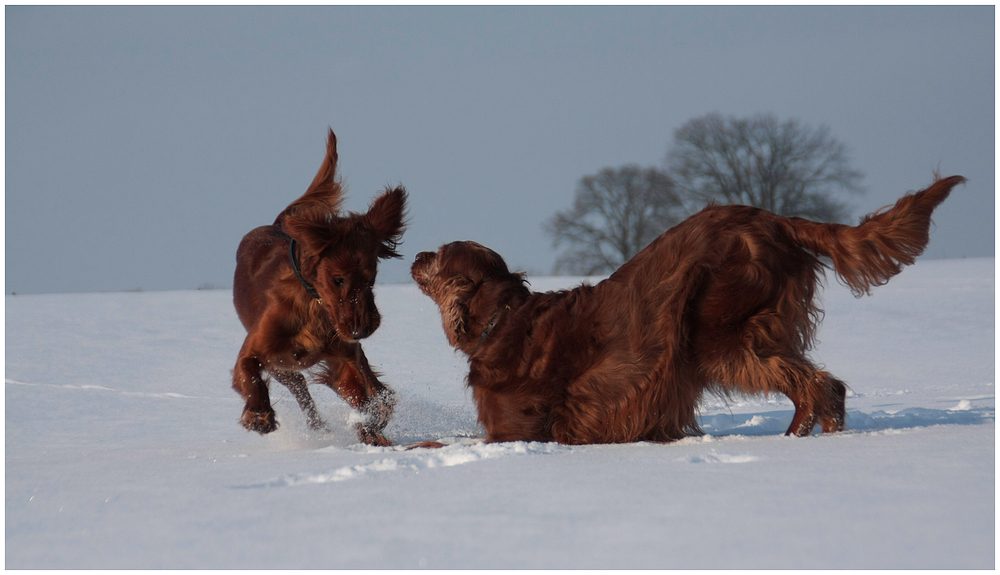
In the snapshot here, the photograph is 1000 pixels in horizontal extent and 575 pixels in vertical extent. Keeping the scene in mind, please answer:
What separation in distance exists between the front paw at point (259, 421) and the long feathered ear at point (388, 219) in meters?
0.93

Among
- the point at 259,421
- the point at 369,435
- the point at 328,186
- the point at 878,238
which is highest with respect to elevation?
the point at 328,186

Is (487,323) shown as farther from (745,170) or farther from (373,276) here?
(745,170)

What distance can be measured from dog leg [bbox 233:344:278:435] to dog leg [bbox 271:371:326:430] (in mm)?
386

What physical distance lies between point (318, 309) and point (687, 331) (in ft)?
5.71

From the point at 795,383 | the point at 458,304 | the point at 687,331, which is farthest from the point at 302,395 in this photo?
the point at 795,383

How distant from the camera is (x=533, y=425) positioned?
3.58 metres

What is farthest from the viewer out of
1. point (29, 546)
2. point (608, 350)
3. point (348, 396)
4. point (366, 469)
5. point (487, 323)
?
point (348, 396)

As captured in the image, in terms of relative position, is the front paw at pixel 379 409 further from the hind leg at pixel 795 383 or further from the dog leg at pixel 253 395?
the hind leg at pixel 795 383

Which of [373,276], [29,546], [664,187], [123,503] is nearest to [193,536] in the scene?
[29,546]

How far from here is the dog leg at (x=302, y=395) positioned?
4.46 meters

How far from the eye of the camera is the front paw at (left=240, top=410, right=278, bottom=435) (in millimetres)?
3824

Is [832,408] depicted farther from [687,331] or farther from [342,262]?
[342,262]

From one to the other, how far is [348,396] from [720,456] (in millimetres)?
2278

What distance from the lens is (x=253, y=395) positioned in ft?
12.8
